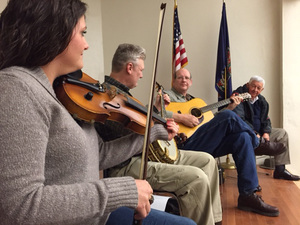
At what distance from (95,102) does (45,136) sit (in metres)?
0.45

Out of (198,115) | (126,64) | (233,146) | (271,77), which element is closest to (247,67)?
(271,77)

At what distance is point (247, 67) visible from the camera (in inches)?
170

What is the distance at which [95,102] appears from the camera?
108cm

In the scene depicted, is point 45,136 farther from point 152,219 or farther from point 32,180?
point 152,219

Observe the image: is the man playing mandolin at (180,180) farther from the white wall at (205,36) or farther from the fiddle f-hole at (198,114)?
the white wall at (205,36)

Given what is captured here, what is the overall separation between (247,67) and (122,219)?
3.73 m

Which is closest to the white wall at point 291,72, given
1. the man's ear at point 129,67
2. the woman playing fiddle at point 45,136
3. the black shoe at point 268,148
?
the black shoe at point 268,148

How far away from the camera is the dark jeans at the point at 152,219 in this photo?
0.96 meters

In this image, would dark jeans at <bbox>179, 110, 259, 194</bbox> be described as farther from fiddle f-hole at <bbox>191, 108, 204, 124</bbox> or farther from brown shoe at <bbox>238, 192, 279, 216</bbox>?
fiddle f-hole at <bbox>191, 108, 204, 124</bbox>

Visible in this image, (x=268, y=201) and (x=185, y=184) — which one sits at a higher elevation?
(x=185, y=184)

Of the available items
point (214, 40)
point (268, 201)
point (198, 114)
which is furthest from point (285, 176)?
point (214, 40)

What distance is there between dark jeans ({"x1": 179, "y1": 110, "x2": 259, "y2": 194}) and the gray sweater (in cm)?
158

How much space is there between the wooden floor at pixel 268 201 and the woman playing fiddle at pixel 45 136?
1.67 meters

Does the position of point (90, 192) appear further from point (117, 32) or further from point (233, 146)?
point (117, 32)
